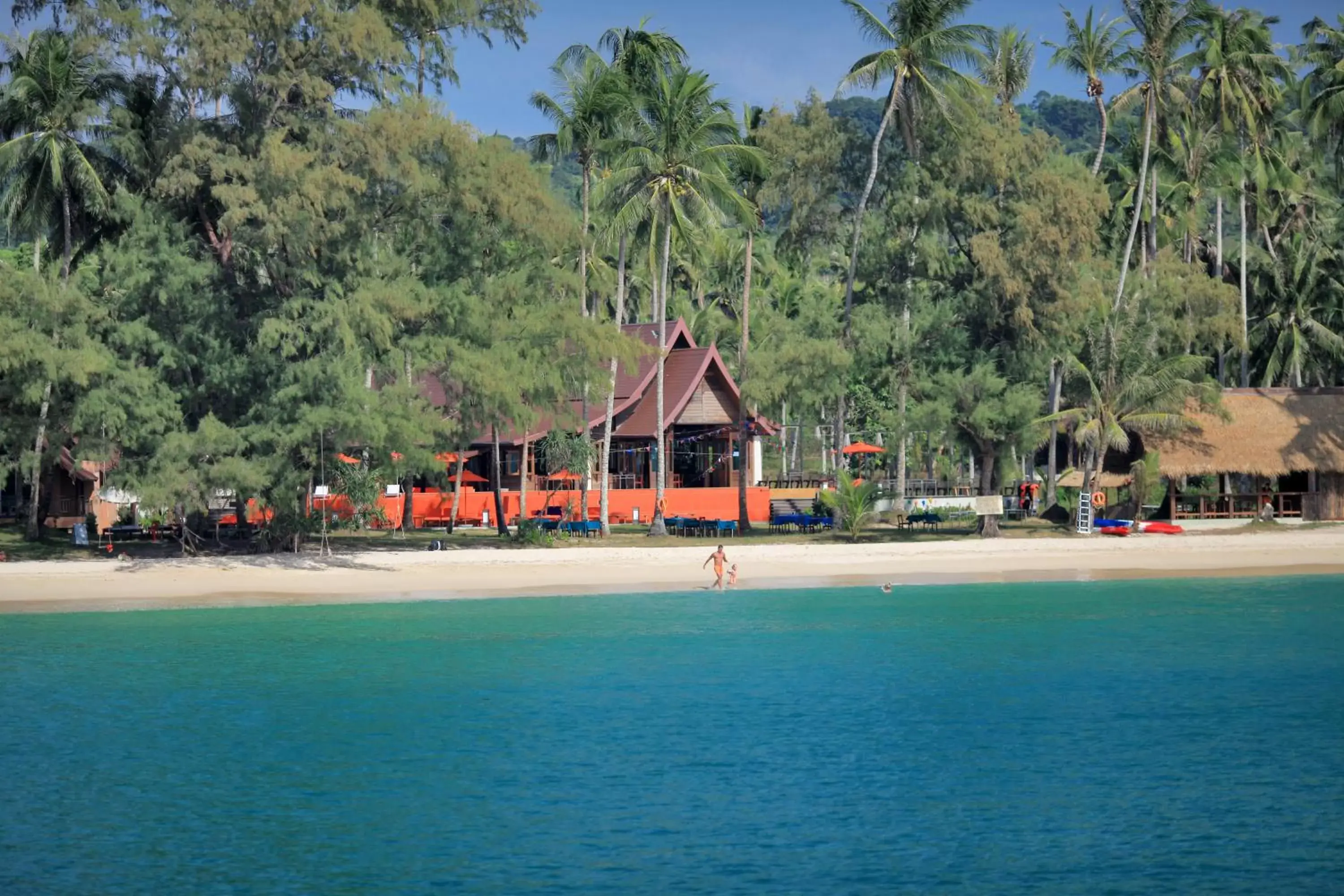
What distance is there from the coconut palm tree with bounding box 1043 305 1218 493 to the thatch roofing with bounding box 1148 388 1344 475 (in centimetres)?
133

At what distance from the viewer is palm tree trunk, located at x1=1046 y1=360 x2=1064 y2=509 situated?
4844 cm

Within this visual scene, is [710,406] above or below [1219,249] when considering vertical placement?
below

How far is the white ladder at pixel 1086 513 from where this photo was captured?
45.7m

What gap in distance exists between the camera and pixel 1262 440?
4769 centimetres

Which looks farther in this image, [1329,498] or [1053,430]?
[1329,498]

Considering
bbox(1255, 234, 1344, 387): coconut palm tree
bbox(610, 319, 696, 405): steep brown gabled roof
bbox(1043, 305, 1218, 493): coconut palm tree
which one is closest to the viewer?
bbox(1043, 305, 1218, 493): coconut palm tree

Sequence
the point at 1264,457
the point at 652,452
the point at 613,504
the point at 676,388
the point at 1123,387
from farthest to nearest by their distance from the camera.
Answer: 1. the point at 652,452
2. the point at 676,388
3. the point at 613,504
4. the point at 1264,457
5. the point at 1123,387

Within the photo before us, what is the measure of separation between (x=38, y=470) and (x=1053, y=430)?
30.0 metres

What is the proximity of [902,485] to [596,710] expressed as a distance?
92.6ft

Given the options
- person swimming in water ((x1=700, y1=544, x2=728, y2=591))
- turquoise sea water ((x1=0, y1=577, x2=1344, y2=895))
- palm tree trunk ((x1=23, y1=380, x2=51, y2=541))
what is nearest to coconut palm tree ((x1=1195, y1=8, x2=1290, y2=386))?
turquoise sea water ((x1=0, y1=577, x2=1344, y2=895))

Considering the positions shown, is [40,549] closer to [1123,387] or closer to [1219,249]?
[1123,387]

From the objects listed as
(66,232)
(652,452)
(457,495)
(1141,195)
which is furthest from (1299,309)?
(66,232)

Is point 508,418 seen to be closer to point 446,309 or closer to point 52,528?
point 446,309

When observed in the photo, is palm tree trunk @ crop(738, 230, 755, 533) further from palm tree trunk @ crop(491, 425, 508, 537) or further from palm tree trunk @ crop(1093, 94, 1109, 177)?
palm tree trunk @ crop(1093, 94, 1109, 177)
